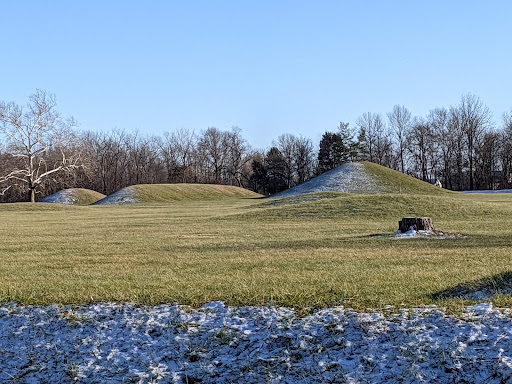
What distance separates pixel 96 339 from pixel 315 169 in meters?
85.7

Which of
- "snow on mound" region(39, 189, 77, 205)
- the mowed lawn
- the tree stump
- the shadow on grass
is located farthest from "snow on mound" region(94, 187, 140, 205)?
the shadow on grass

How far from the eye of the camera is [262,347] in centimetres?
458

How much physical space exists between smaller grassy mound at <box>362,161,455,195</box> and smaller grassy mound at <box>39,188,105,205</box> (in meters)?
35.2

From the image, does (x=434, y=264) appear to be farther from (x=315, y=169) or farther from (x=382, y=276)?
(x=315, y=169)

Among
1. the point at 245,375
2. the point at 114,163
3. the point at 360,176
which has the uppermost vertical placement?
the point at 114,163

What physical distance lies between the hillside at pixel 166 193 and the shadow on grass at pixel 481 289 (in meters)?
49.7

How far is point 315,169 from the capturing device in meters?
89.4

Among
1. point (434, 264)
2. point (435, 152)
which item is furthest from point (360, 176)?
point (434, 264)

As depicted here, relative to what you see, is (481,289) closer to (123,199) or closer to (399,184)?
(399,184)

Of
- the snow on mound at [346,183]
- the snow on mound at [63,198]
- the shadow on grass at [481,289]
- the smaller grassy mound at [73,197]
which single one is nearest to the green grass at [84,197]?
the smaller grassy mound at [73,197]

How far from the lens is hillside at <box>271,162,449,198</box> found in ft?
166

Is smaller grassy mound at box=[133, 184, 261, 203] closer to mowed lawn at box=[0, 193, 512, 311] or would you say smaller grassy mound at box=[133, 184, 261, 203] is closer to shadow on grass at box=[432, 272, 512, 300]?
mowed lawn at box=[0, 193, 512, 311]

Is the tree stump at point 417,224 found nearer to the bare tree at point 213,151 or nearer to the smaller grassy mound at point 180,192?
the smaller grassy mound at point 180,192

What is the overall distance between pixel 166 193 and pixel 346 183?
2298 centimetres
